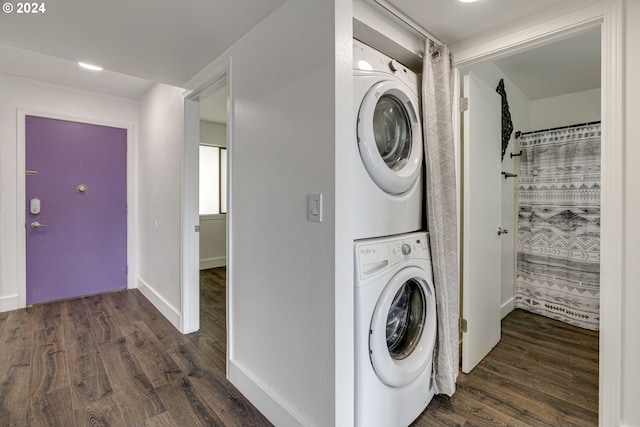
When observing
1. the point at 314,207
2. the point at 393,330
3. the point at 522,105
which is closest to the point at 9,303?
the point at 314,207

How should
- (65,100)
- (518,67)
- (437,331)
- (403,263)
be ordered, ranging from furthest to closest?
(65,100) < (518,67) < (437,331) < (403,263)

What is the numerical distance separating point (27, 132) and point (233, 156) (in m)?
2.86

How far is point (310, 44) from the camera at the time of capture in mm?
1309

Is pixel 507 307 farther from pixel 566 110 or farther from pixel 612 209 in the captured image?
pixel 566 110

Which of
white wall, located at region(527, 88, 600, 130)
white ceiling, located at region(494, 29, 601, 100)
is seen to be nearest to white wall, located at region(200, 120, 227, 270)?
white ceiling, located at region(494, 29, 601, 100)

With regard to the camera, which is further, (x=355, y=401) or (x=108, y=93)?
(x=108, y=93)

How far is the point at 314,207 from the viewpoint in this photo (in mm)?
1303

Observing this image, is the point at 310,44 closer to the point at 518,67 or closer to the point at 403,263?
the point at 403,263

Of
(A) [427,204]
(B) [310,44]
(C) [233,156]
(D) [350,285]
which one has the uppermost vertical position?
(B) [310,44]

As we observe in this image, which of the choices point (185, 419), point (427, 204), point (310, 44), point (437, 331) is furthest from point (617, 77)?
point (185, 419)

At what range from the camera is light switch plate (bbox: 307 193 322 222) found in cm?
128

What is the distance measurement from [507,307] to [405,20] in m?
2.88

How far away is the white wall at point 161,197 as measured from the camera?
8.80 ft

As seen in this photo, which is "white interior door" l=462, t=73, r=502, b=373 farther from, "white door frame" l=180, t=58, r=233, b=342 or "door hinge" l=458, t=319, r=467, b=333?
"white door frame" l=180, t=58, r=233, b=342
